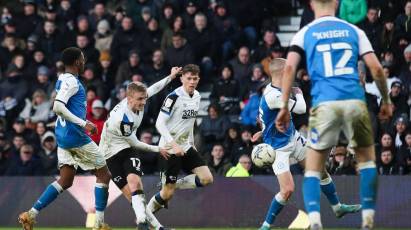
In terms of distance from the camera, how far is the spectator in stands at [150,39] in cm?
2218

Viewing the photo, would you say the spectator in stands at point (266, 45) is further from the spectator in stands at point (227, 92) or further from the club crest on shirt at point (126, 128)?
the club crest on shirt at point (126, 128)

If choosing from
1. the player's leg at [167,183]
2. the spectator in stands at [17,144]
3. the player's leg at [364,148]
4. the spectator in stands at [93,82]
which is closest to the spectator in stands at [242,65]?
the spectator in stands at [93,82]

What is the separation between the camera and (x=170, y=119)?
1469cm

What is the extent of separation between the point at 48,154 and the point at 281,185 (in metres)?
8.07

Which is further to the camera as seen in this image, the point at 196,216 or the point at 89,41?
the point at 89,41

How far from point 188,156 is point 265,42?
22.8ft

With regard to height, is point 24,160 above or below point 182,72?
below

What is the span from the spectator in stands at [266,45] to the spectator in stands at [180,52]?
1370 millimetres

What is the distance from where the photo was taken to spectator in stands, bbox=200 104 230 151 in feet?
65.9

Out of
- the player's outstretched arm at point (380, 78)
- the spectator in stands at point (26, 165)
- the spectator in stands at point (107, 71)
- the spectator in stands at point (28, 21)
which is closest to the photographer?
the player's outstretched arm at point (380, 78)

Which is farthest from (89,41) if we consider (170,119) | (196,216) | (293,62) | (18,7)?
(293,62)

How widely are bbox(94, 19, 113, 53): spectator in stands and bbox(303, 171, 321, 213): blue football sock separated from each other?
13059 millimetres

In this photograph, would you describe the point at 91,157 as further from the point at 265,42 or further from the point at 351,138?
the point at 265,42

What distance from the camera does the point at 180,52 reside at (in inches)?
851
